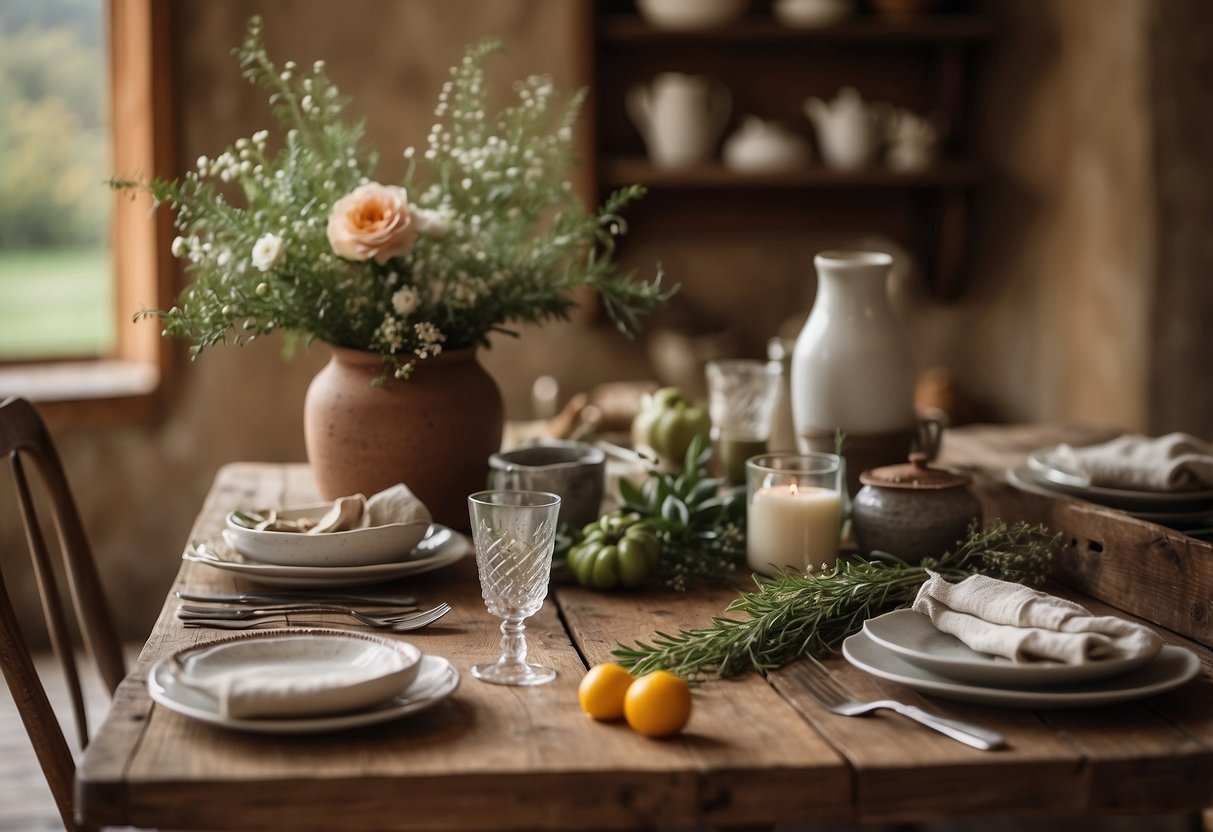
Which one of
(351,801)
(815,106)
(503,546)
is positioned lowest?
(351,801)

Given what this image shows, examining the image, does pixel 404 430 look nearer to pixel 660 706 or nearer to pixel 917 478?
pixel 917 478

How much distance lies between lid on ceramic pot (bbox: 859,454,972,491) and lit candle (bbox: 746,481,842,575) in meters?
0.05

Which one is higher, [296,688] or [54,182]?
[54,182]

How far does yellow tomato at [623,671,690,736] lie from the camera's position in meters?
1.03

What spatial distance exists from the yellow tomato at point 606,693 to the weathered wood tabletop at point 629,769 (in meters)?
0.01

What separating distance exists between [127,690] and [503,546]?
13.5 inches

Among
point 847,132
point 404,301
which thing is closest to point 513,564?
point 404,301

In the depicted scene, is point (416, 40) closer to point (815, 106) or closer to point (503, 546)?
point (815, 106)

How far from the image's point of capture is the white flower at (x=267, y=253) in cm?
155

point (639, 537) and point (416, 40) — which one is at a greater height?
point (416, 40)

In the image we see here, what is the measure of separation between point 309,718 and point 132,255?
2.90 meters

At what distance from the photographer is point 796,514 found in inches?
58.8

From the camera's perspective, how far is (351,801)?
95 cm

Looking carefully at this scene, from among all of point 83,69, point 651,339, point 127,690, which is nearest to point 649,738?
point 127,690
